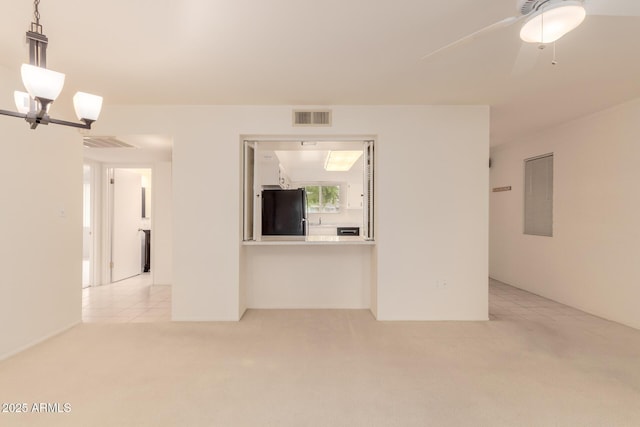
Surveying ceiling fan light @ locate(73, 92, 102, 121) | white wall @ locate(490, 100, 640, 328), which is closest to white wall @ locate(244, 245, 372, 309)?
ceiling fan light @ locate(73, 92, 102, 121)

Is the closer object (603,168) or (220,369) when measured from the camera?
(220,369)

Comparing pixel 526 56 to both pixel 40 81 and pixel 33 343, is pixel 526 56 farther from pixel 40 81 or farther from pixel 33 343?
pixel 33 343

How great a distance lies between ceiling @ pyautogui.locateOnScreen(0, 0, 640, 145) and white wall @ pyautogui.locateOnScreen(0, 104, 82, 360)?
0.46 m

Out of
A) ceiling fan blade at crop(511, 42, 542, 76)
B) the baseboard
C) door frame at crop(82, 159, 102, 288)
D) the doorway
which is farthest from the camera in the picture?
the doorway

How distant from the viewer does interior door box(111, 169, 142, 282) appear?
569cm

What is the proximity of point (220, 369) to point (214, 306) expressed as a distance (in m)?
1.25

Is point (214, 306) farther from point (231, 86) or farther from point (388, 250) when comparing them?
point (231, 86)

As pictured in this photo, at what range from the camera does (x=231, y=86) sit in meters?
3.15

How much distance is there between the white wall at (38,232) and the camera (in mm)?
2723

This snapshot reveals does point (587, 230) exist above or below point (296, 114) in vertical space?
below

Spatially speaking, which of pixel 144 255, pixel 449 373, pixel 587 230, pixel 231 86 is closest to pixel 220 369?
pixel 449 373

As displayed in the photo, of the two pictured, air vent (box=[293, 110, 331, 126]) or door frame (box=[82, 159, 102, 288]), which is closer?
air vent (box=[293, 110, 331, 126])

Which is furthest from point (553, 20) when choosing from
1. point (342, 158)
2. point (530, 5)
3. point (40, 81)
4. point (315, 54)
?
point (342, 158)

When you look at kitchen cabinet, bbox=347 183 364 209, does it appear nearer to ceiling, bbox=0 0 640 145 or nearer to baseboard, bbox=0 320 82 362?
ceiling, bbox=0 0 640 145
